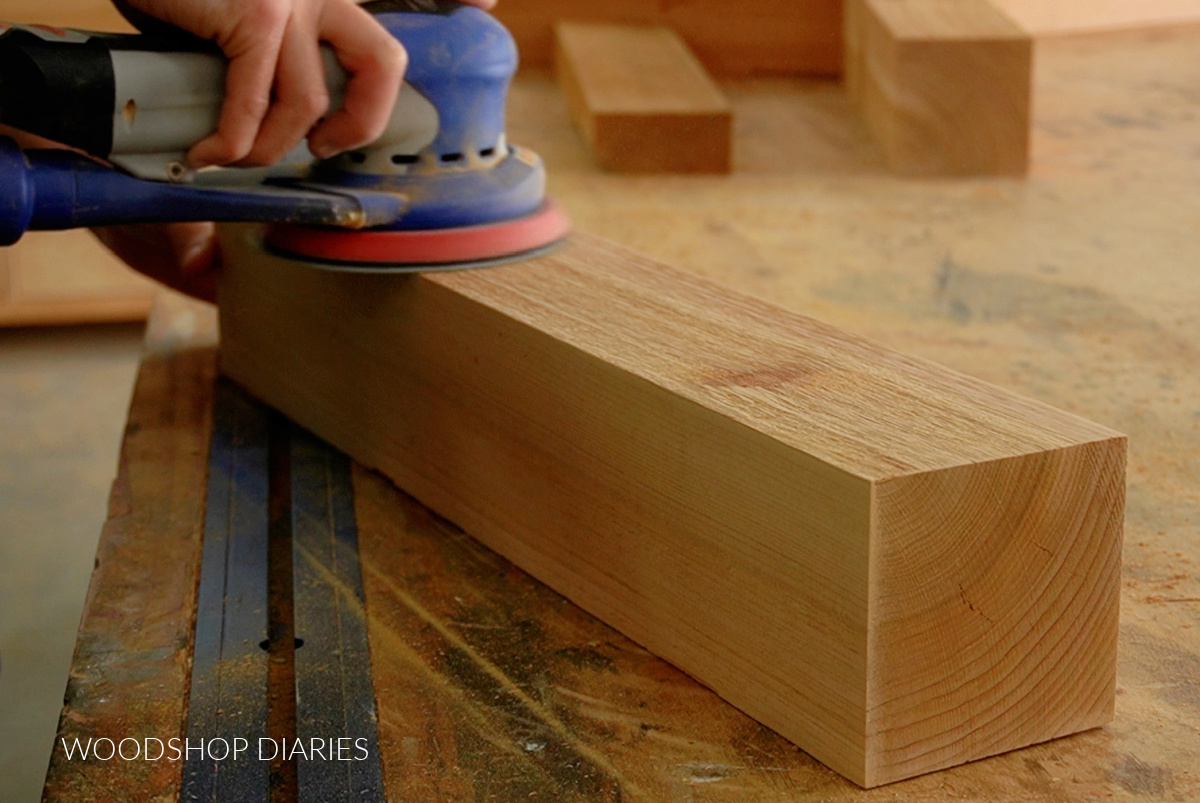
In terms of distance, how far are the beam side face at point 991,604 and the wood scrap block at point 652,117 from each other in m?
1.57

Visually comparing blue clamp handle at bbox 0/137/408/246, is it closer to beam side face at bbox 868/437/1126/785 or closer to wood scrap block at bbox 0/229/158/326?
beam side face at bbox 868/437/1126/785

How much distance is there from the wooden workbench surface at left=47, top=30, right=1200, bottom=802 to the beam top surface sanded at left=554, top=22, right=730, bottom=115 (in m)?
0.13

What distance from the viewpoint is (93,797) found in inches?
33.5

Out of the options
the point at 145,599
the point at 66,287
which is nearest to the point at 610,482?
the point at 145,599

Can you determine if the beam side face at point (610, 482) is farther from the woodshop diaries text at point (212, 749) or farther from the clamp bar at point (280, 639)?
the woodshop diaries text at point (212, 749)

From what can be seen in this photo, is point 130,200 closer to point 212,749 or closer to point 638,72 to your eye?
point 212,749

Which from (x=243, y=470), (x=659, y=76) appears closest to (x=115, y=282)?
(x=659, y=76)

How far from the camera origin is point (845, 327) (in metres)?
1.62

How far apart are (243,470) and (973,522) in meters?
0.83

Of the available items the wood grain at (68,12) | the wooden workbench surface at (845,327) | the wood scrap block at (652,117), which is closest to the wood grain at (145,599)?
the wooden workbench surface at (845,327)

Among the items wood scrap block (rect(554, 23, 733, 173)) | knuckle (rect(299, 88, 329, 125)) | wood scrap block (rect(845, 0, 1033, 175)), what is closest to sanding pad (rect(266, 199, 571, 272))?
knuckle (rect(299, 88, 329, 125))

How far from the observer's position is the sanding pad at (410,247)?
124cm

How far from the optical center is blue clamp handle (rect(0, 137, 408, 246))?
42.1 inches

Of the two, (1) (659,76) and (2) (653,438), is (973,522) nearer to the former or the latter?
(2) (653,438)
